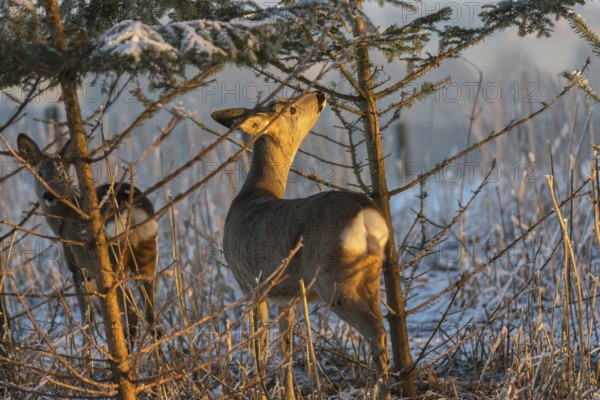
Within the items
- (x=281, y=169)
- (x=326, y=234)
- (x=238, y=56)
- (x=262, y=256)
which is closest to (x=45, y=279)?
(x=281, y=169)

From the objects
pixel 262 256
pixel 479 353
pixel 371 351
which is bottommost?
pixel 479 353

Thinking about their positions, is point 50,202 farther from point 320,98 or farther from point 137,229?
point 320,98

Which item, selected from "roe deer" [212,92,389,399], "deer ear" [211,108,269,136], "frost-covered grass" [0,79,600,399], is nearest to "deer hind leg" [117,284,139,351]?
"frost-covered grass" [0,79,600,399]

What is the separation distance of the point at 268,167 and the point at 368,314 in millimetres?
1530

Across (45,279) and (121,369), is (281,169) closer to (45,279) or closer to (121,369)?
(121,369)

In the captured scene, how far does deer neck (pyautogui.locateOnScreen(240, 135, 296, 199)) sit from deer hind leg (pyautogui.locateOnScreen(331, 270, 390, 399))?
130 cm

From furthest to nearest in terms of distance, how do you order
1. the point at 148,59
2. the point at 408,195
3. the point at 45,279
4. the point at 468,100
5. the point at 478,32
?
the point at 408,195, the point at 468,100, the point at 45,279, the point at 478,32, the point at 148,59

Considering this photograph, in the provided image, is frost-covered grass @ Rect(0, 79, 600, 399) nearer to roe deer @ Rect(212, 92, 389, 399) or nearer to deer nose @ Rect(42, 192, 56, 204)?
roe deer @ Rect(212, 92, 389, 399)

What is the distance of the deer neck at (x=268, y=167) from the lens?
4.70 metres

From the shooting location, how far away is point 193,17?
3609 millimetres

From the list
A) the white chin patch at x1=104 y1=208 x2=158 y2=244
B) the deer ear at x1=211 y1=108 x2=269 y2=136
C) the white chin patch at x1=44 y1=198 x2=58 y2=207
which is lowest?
the white chin patch at x1=104 y1=208 x2=158 y2=244

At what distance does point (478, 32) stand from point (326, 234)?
1.34 m

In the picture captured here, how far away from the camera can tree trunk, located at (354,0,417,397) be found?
3.93 metres

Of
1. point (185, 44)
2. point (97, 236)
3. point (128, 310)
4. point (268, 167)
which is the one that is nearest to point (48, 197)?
point (128, 310)
